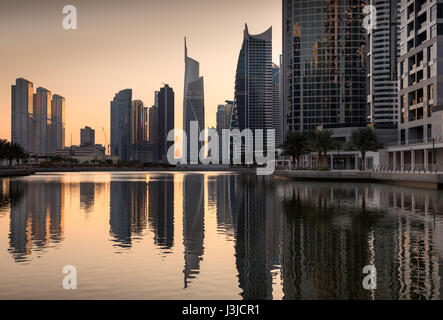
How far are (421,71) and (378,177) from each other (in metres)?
40.2

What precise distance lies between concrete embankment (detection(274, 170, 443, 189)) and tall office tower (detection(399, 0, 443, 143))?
18015 mm

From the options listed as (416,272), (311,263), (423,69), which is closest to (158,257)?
(311,263)

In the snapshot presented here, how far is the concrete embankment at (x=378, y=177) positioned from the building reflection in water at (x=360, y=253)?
31.7m

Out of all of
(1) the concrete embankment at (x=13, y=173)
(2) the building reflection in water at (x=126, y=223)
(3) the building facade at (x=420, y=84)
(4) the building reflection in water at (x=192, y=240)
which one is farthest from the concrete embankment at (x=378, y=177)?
(1) the concrete embankment at (x=13, y=173)

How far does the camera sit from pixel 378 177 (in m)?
89.7

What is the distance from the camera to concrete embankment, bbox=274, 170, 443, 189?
6662 cm

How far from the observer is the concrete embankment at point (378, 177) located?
66.6 metres

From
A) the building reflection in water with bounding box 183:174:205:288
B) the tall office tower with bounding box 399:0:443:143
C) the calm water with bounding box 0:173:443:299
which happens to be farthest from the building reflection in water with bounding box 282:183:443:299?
the tall office tower with bounding box 399:0:443:143

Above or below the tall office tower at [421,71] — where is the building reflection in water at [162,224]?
below

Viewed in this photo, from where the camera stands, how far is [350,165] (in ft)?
527

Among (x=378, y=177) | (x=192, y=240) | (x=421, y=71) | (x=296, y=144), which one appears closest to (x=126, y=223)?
(x=192, y=240)

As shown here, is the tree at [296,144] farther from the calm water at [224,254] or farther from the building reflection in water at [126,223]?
the calm water at [224,254]
